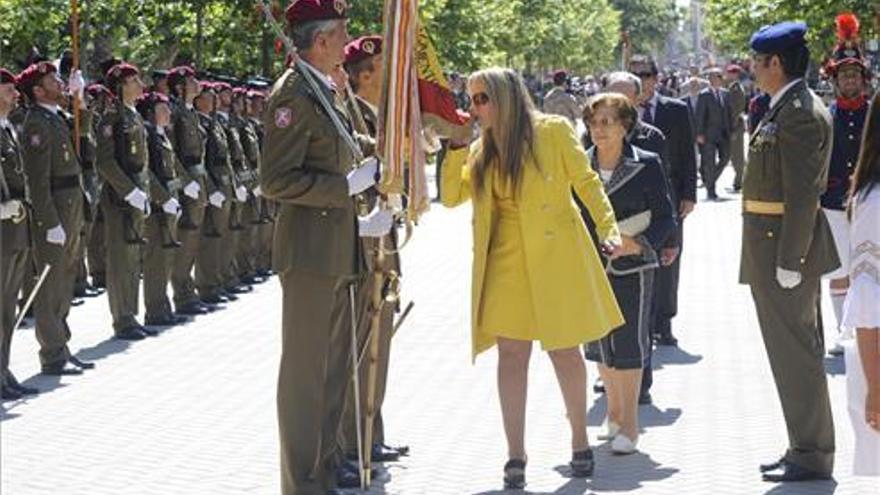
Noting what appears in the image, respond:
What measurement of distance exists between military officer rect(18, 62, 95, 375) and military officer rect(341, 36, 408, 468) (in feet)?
11.2

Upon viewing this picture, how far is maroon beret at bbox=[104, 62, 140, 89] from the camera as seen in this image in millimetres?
13324

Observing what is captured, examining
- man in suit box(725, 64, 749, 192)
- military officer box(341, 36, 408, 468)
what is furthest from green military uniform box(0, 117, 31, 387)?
man in suit box(725, 64, 749, 192)

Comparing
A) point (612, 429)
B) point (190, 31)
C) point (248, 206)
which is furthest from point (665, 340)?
point (190, 31)

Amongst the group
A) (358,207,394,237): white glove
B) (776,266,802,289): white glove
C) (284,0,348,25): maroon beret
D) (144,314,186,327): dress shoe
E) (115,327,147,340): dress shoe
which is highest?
(284,0,348,25): maroon beret

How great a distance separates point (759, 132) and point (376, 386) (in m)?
2.19

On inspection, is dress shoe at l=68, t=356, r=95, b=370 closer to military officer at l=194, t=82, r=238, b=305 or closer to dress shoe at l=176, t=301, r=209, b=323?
dress shoe at l=176, t=301, r=209, b=323

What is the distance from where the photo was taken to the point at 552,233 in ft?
26.4

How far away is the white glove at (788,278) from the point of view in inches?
313

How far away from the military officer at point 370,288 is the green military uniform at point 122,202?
475cm

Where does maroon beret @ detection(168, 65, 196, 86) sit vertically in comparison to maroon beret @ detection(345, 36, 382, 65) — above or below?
below

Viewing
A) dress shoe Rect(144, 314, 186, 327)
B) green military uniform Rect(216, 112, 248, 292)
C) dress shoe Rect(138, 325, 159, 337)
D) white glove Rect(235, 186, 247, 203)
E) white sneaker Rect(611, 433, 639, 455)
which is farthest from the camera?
white glove Rect(235, 186, 247, 203)

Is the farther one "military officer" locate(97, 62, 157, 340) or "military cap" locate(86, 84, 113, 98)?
"military cap" locate(86, 84, 113, 98)

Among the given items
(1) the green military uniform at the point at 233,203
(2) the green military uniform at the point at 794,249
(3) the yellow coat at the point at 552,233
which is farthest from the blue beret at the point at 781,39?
(1) the green military uniform at the point at 233,203

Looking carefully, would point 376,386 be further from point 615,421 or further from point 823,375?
point 823,375
